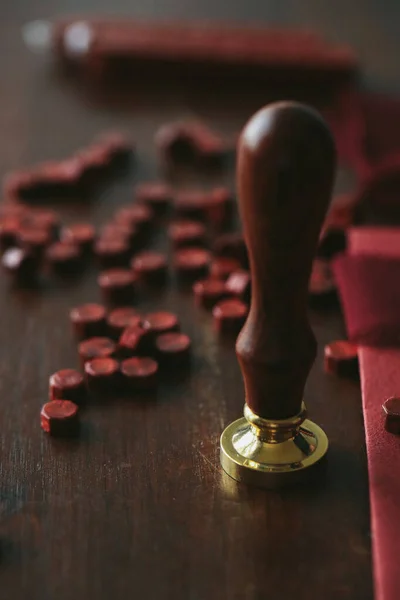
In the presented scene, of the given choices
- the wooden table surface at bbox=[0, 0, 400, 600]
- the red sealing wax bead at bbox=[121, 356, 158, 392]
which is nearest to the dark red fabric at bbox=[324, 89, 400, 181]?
the wooden table surface at bbox=[0, 0, 400, 600]

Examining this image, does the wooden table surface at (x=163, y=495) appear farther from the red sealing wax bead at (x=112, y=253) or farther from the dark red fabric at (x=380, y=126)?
the dark red fabric at (x=380, y=126)

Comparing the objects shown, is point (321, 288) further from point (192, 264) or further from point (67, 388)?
point (67, 388)

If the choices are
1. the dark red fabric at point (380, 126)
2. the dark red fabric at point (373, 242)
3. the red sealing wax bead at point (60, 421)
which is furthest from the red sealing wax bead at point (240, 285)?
the dark red fabric at point (380, 126)

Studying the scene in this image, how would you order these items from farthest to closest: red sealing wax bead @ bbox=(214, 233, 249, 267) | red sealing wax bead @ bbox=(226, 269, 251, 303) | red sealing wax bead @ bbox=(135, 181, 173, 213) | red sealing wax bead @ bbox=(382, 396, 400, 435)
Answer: red sealing wax bead @ bbox=(135, 181, 173, 213)
red sealing wax bead @ bbox=(214, 233, 249, 267)
red sealing wax bead @ bbox=(226, 269, 251, 303)
red sealing wax bead @ bbox=(382, 396, 400, 435)

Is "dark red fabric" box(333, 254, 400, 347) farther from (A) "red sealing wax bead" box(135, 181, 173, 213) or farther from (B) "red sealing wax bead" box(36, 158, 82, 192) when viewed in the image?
(B) "red sealing wax bead" box(36, 158, 82, 192)

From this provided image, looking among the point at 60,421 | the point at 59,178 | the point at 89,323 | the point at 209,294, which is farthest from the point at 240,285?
the point at 59,178

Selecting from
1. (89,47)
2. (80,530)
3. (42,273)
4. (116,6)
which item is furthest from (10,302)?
(116,6)
